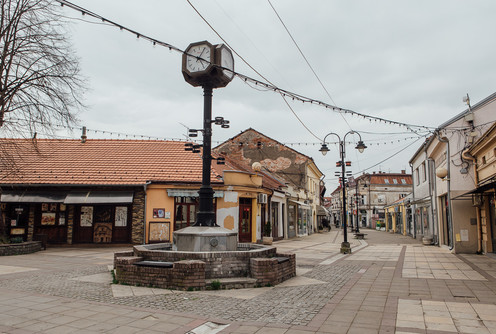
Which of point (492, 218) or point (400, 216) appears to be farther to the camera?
point (400, 216)

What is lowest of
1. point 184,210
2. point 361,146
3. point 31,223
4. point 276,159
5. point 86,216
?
point 31,223

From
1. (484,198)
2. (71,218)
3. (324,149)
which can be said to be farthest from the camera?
(71,218)

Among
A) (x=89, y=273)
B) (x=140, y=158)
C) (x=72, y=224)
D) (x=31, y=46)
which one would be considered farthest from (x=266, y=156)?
(x=89, y=273)

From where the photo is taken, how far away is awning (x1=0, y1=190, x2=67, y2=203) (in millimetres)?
18106

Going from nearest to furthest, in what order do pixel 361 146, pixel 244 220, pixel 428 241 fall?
pixel 361 146, pixel 244 220, pixel 428 241

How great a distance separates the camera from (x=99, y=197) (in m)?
18.4

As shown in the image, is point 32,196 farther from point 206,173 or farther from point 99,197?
point 206,173

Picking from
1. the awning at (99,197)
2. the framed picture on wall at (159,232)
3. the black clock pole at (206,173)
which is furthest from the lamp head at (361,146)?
the awning at (99,197)

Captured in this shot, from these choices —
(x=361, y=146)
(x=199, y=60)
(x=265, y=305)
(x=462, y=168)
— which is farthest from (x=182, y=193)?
(x=462, y=168)

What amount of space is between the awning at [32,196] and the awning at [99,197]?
1.84 ft

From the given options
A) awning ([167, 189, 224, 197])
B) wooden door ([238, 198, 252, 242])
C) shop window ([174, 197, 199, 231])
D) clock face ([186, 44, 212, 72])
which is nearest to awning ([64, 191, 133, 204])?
awning ([167, 189, 224, 197])

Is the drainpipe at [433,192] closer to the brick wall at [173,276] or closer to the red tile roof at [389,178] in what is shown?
the brick wall at [173,276]

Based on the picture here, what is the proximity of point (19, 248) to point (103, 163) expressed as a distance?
7010mm

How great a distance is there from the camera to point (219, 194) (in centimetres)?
1930
